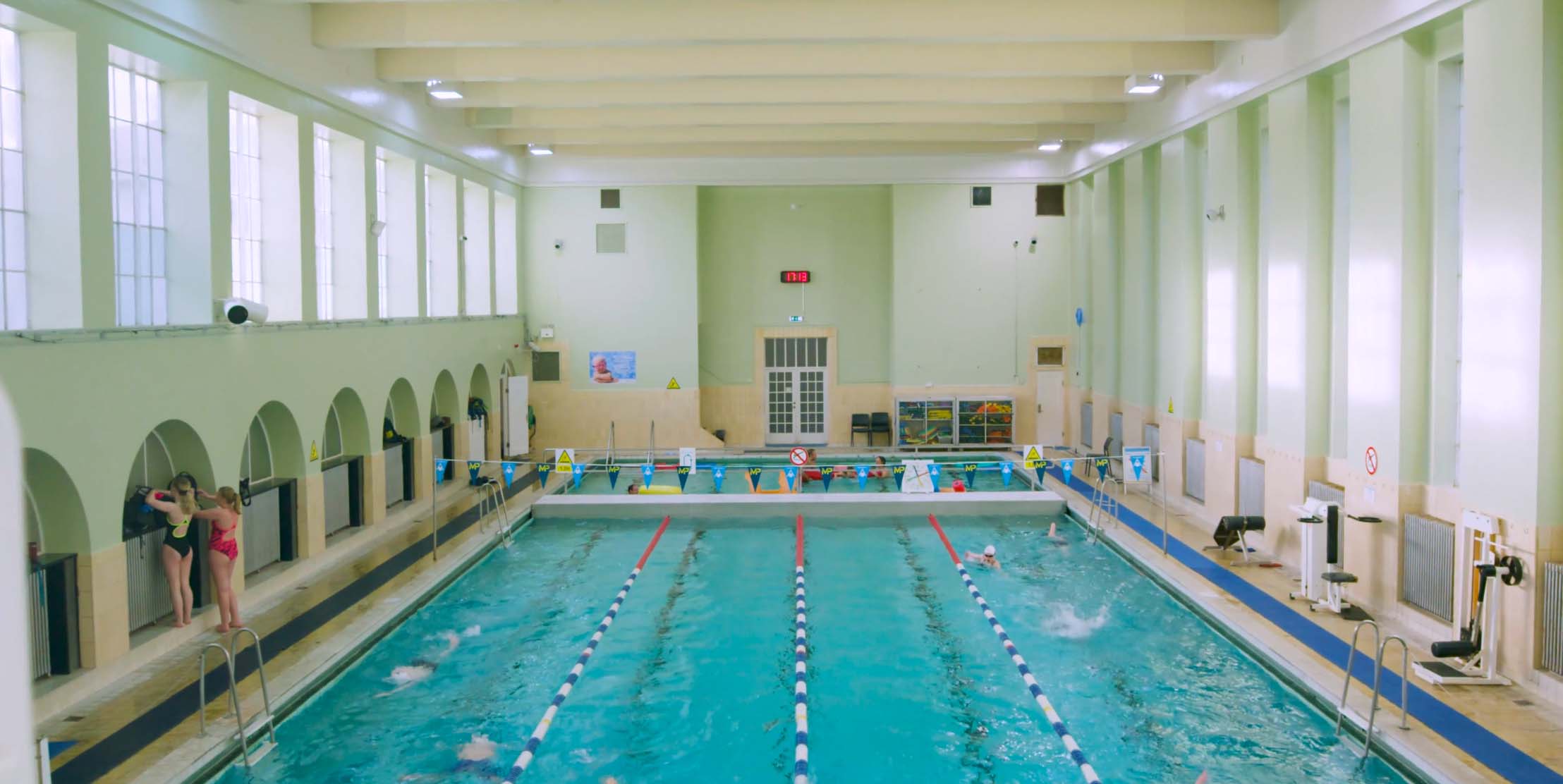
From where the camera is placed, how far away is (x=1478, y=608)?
7965 mm

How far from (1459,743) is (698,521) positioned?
9.84 metres

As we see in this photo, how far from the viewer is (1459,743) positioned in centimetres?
675

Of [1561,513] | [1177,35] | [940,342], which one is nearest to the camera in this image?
[1561,513]

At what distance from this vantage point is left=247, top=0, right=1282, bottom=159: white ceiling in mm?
11023

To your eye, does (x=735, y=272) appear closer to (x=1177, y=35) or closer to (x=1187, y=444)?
(x=1187, y=444)

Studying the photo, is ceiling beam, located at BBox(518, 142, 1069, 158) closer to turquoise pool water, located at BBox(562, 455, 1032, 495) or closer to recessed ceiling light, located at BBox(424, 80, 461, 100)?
recessed ceiling light, located at BBox(424, 80, 461, 100)

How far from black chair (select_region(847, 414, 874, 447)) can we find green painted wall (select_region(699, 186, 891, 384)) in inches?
32.8

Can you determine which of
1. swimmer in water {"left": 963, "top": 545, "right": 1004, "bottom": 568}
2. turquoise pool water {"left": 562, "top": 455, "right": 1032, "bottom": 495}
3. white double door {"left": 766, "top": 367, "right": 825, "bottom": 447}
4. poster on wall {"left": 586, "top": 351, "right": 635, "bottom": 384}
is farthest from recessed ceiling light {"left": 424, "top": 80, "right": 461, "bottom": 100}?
white double door {"left": 766, "top": 367, "right": 825, "bottom": 447}

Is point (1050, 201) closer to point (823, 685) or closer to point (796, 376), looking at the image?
point (796, 376)

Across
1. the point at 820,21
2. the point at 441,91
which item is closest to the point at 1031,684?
the point at 820,21

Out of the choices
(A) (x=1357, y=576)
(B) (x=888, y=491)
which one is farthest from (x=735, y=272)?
(A) (x=1357, y=576)

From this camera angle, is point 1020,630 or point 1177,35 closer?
point 1020,630

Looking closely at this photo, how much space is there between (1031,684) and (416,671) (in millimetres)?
4930

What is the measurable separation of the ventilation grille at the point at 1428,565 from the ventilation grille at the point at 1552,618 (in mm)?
979
